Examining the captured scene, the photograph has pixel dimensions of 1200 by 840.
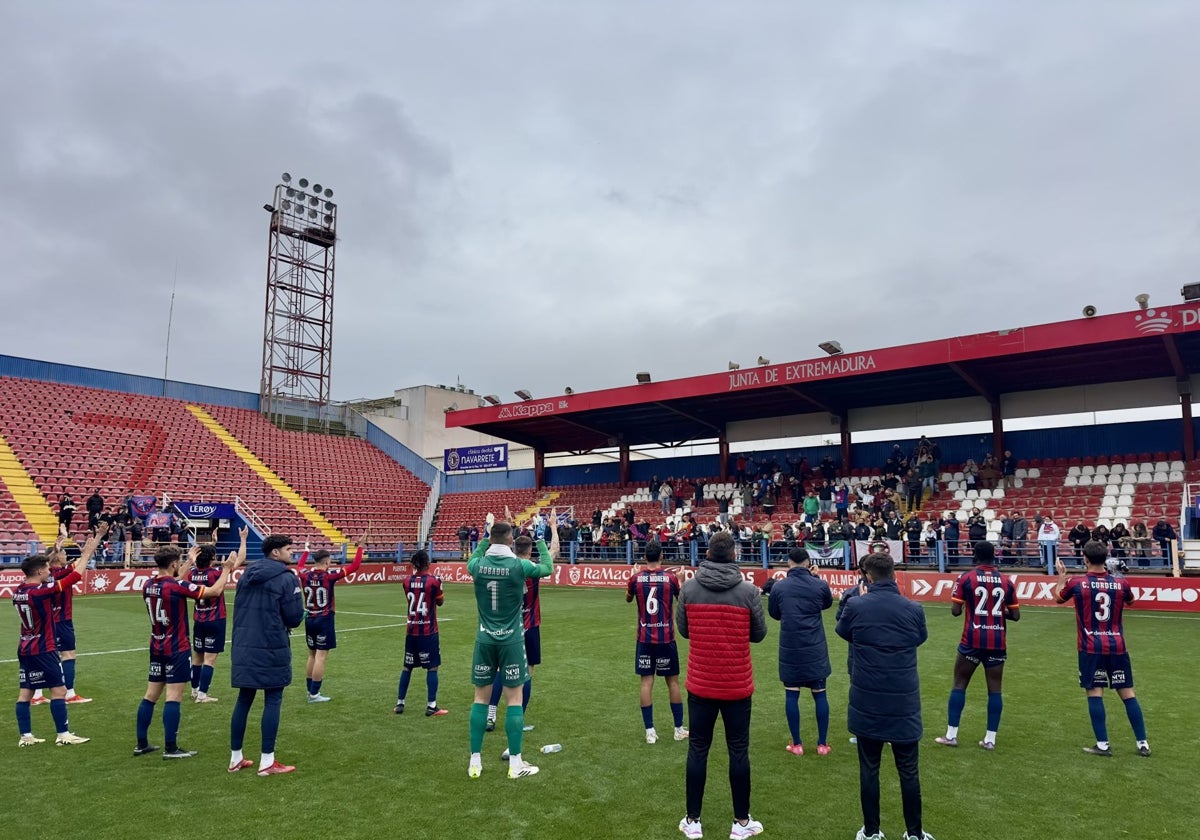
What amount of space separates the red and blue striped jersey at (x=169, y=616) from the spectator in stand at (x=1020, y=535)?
73.1ft

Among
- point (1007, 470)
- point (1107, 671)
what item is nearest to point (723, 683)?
point (1107, 671)

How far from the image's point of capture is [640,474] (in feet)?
138

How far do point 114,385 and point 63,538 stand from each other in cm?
3449

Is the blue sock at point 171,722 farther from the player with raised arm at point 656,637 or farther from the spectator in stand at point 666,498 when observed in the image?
the spectator in stand at point 666,498

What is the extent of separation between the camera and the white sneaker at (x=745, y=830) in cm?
559

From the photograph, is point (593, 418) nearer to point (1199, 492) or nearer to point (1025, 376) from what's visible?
point (1025, 376)

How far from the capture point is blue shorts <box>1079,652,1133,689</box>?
7.60 m

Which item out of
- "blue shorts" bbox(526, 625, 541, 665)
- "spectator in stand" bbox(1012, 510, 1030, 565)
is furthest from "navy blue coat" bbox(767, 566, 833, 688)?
"spectator in stand" bbox(1012, 510, 1030, 565)

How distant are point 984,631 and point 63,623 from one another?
10.5 metres

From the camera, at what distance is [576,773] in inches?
281

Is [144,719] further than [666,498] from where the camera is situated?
No

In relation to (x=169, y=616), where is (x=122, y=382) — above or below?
above

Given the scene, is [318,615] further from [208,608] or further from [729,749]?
[729,749]

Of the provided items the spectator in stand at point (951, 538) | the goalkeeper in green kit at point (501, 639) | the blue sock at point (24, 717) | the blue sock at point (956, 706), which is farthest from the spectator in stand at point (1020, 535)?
the blue sock at point (24, 717)
